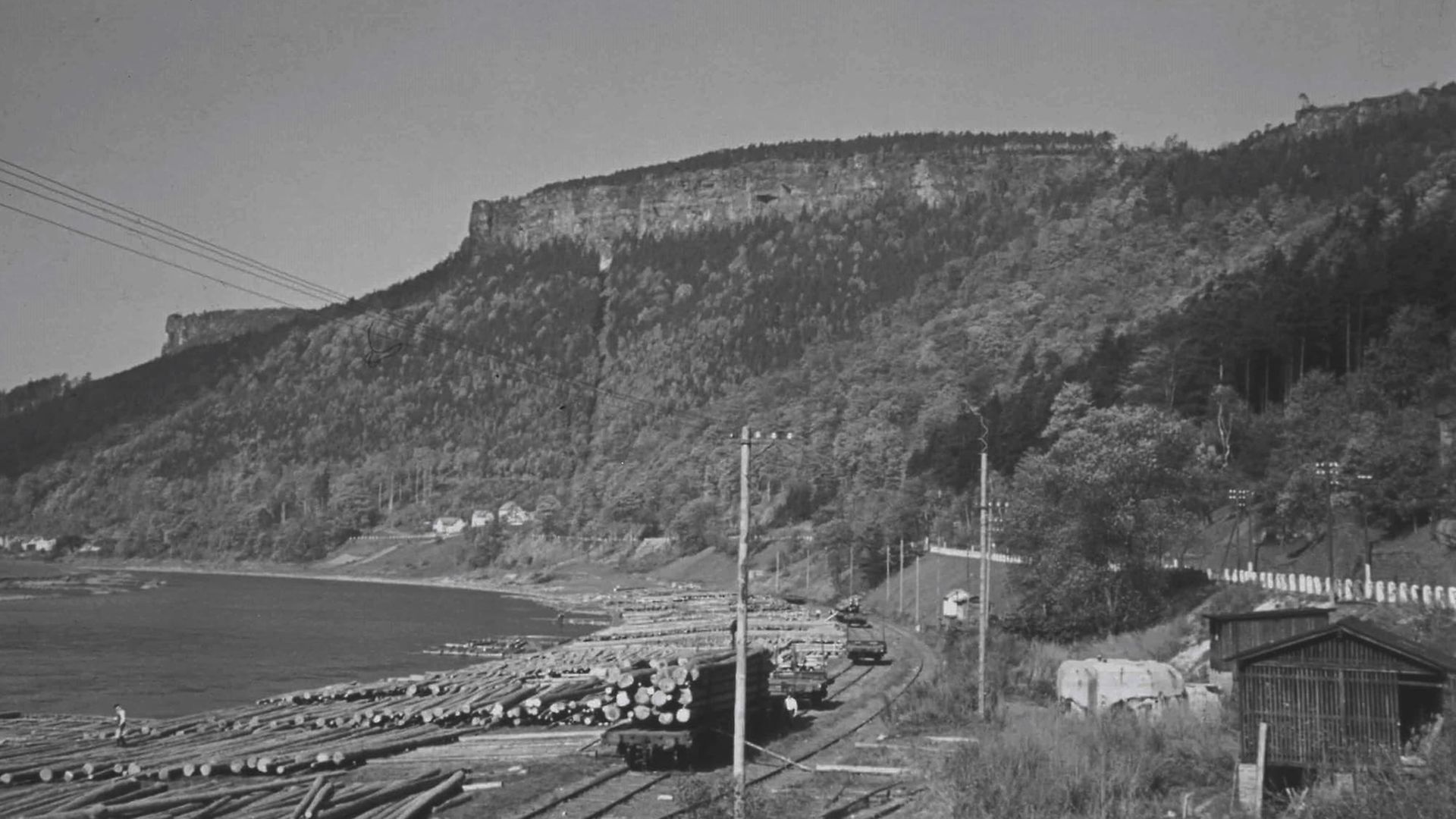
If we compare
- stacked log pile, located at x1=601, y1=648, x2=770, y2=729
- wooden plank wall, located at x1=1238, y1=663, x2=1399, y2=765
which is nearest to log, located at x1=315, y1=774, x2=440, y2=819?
stacked log pile, located at x1=601, y1=648, x2=770, y2=729

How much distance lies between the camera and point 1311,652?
933 inches

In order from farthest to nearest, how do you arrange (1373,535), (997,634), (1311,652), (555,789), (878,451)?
(878,451), (1373,535), (997,634), (555,789), (1311,652)

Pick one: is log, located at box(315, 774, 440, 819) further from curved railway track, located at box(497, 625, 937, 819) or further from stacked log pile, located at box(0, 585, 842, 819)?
curved railway track, located at box(497, 625, 937, 819)

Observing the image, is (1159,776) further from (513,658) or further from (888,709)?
(513,658)

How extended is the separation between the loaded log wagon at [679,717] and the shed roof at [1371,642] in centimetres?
1156

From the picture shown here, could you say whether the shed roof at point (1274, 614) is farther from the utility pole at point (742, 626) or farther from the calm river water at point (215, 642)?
the calm river water at point (215, 642)

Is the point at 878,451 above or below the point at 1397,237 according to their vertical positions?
below

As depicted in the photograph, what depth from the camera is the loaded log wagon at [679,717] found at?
28125mm

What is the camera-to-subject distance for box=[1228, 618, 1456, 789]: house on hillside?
22719 millimetres

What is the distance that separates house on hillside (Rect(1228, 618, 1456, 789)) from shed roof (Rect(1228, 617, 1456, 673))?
0.02 metres

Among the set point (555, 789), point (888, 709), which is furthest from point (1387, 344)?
point (555, 789)

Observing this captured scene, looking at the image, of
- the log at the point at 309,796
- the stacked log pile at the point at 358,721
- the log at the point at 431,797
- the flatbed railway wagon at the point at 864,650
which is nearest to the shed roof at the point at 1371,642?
the stacked log pile at the point at 358,721

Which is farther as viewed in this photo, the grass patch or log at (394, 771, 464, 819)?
log at (394, 771, 464, 819)

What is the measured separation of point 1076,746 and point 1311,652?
4.61 metres
